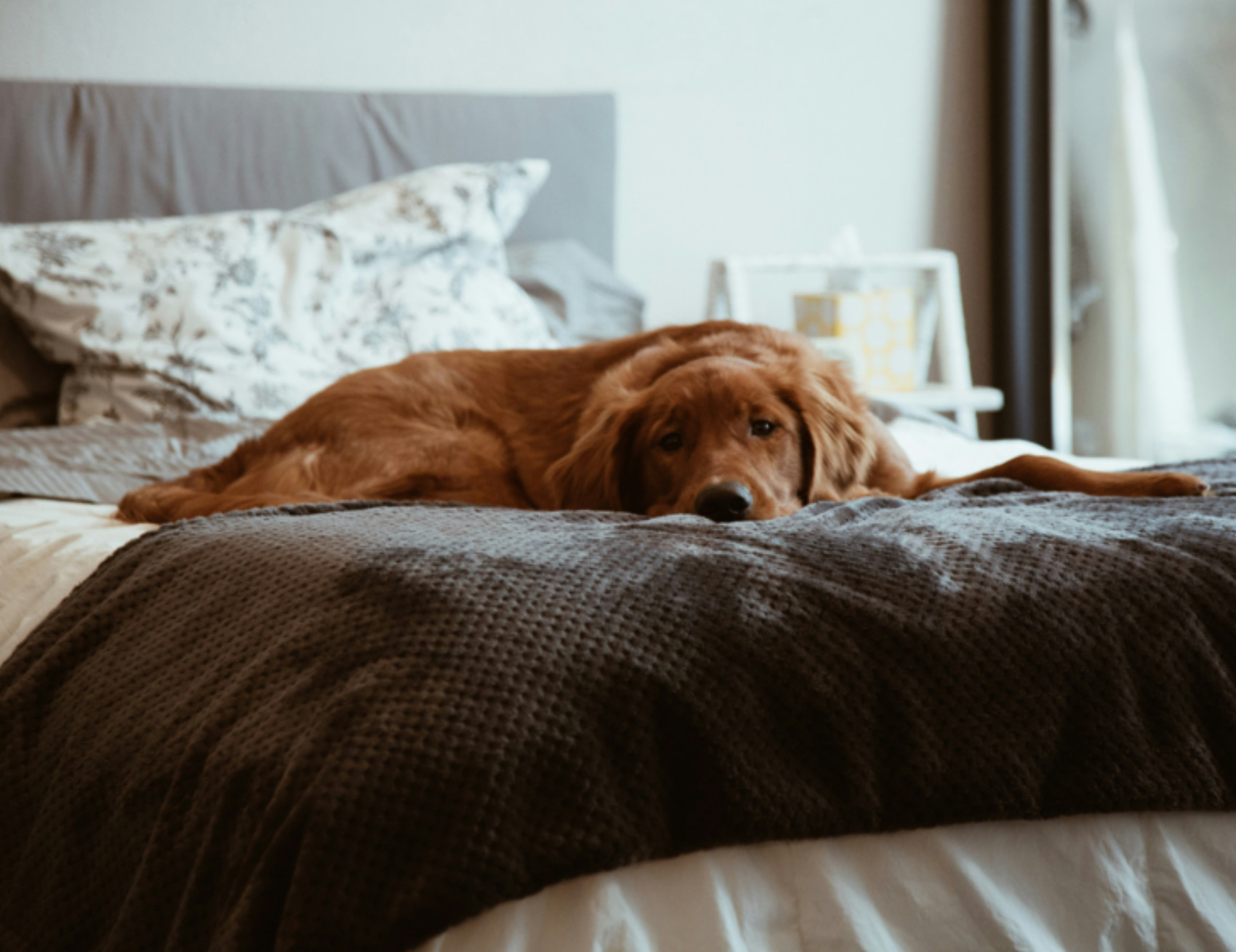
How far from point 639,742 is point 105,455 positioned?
62.3 inches

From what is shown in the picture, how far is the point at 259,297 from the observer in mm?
2475

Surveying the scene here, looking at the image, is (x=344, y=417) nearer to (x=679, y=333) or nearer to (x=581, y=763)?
A: (x=679, y=333)

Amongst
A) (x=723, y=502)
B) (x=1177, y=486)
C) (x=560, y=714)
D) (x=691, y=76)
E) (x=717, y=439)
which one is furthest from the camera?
(x=691, y=76)

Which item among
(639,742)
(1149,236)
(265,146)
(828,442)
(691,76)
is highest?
(691,76)

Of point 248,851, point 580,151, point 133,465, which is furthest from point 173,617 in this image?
point 580,151

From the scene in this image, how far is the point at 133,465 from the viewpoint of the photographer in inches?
79.4

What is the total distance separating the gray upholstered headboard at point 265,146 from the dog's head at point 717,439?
1.66 metres

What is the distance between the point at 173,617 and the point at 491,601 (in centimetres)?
37

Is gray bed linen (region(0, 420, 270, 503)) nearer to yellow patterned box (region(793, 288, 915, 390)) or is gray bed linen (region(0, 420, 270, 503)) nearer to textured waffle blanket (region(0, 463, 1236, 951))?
textured waffle blanket (region(0, 463, 1236, 951))

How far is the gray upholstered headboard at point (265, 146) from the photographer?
2881 mm

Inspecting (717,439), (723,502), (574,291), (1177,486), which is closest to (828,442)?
(717,439)

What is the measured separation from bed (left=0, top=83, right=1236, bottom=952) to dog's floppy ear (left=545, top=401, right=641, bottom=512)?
0.69 meters

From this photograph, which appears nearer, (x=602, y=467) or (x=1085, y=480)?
(x=1085, y=480)

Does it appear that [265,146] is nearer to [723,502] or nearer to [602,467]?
[602,467]
